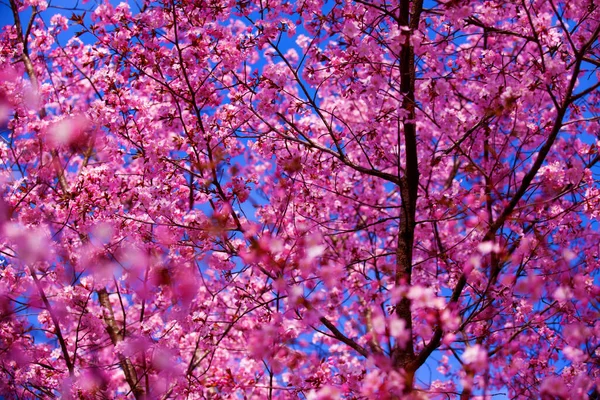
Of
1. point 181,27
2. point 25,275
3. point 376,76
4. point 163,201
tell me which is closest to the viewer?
point 376,76

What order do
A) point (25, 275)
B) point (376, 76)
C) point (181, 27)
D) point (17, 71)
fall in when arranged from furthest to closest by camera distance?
point (17, 71) < point (25, 275) < point (181, 27) < point (376, 76)

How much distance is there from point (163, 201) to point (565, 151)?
6686mm

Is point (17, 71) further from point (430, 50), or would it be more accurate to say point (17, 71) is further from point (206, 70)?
point (430, 50)

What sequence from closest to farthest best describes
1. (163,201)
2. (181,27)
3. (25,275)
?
(163,201)
(181,27)
(25,275)

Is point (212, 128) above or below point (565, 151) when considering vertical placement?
below

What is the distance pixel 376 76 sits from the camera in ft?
17.5

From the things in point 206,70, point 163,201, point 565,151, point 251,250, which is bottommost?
point 251,250

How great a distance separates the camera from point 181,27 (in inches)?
249

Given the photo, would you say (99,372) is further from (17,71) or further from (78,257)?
(17,71)

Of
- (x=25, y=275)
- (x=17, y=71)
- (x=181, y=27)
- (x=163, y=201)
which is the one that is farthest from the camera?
(x=17, y=71)

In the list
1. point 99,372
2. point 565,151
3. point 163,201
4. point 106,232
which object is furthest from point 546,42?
point 99,372

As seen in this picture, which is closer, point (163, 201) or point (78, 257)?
point (163, 201)

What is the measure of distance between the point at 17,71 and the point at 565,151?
9.06 m

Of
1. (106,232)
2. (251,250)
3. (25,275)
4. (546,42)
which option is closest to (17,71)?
(25,275)
